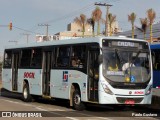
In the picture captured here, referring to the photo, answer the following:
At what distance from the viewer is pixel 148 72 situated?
18.4 m

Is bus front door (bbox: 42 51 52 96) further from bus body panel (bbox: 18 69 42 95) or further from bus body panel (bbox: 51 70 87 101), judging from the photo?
bus body panel (bbox: 51 70 87 101)

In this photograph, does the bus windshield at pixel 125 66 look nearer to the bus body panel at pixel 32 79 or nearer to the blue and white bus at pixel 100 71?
the blue and white bus at pixel 100 71

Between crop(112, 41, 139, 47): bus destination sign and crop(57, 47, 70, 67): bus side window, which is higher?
crop(112, 41, 139, 47): bus destination sign

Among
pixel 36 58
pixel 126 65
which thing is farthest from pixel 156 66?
pixel 126 65

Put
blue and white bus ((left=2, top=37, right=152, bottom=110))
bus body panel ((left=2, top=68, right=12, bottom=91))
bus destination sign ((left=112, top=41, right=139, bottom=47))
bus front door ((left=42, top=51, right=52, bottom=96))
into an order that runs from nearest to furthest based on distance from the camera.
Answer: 1. blue and white bus ((left=2, top=37, right=152, bottom=110))
2. bus destination sign ((left=112, top=41, right=139, bottom=47))
3. bus front door ((left=42, top=51, right=52, bottom=96))
4. bus body panel ((left=2, top=68, right=12, bottom=91))

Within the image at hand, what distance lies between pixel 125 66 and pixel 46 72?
5.49 m

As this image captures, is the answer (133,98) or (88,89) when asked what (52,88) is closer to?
(88,89)

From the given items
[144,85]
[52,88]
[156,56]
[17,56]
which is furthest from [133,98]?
[17,56]

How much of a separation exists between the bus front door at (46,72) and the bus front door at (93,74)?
3.89 m

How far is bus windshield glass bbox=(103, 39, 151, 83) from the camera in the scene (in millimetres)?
17703

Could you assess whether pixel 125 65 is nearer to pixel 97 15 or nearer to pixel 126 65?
pixel 126 65

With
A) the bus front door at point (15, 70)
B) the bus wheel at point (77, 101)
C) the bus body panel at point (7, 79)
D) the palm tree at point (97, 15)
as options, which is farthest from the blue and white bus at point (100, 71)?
the palm tree at point (97, 15)

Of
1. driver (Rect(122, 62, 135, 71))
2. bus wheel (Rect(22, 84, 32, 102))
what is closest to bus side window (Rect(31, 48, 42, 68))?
bus wheel (Rect(22, 84, 32, 102))

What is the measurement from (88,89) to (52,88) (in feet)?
11.5
